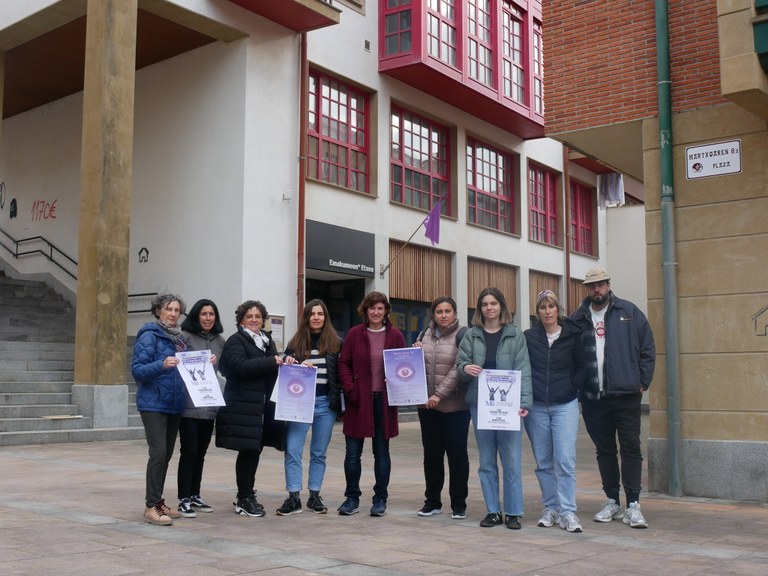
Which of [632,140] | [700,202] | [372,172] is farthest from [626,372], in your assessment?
[372,172]

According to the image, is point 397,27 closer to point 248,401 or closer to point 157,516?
point 248,401

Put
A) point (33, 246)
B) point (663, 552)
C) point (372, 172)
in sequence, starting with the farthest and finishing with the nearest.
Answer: point (33, 246)
point (372, 172)
point (663, 552)

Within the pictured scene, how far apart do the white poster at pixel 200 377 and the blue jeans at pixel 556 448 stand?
2.50m

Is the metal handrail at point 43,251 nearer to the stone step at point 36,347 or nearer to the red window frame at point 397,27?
the stone step at point 36,347

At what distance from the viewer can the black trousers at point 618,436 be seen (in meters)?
7.26

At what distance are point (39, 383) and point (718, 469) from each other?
1073cm

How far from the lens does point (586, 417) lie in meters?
7.74

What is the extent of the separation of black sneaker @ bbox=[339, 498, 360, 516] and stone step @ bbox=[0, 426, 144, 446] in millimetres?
7315

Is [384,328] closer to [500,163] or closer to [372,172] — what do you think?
[372,172]

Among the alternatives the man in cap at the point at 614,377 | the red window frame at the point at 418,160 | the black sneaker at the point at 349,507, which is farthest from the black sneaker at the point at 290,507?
the red window frame at the point at 418,160

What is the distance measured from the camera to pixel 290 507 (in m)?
7.39

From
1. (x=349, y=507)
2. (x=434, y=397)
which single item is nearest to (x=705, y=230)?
(x=434, y=397)

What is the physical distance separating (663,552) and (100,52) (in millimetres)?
12416

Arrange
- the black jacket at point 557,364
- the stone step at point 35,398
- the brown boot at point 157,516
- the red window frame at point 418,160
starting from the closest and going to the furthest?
the brown boot at point 157,516 < the black jacket at point 557,364 < the stone step at point 35,398 < the red window frame at point 418,160
